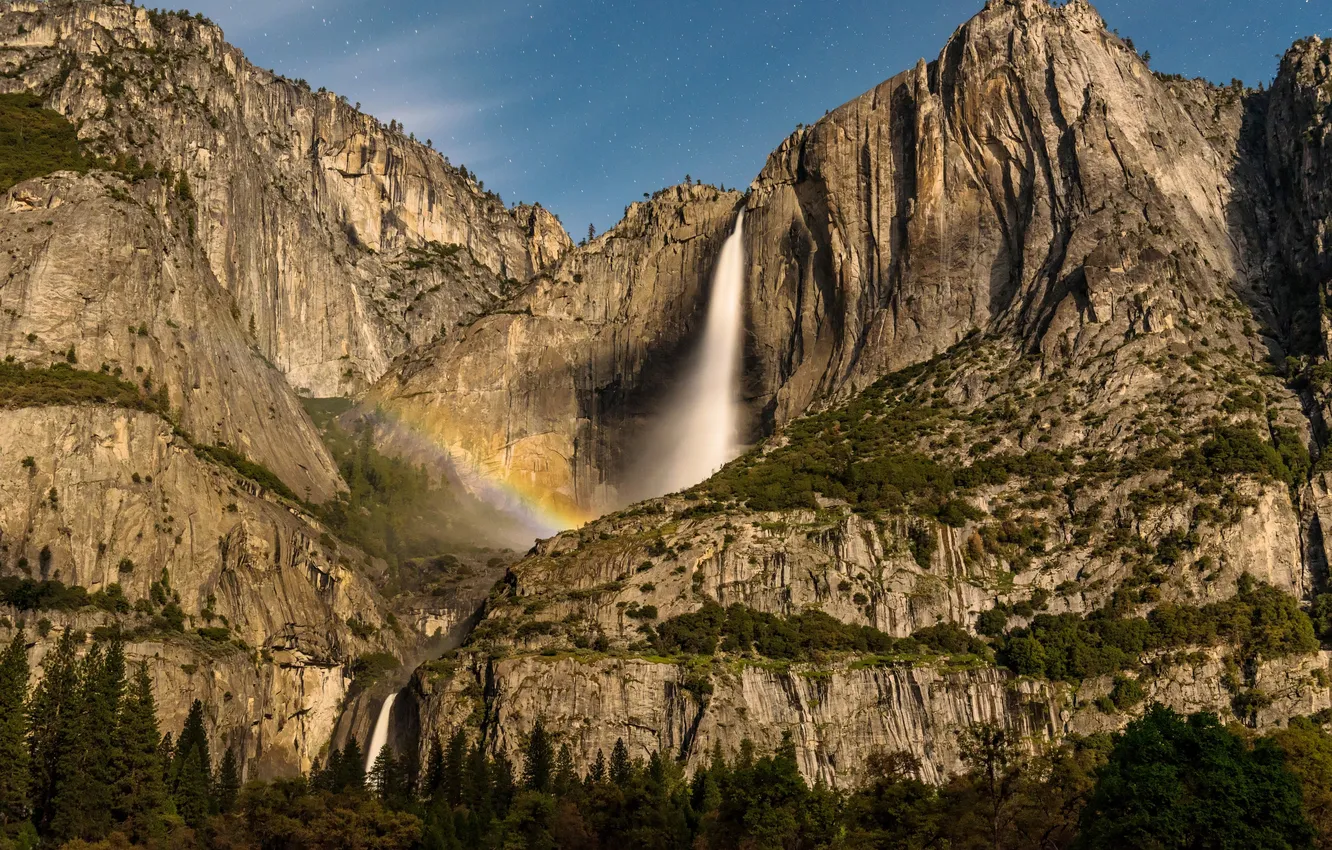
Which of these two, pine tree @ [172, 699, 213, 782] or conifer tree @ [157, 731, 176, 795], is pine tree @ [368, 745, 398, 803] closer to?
pine tree @ [172, 699, 213, 782]

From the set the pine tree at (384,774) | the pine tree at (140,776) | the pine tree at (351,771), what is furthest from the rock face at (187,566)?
the pine tree at (384,774)

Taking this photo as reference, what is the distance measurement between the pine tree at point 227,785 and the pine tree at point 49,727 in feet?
32.3

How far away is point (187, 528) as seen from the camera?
125562 millimetres

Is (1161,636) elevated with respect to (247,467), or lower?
lower

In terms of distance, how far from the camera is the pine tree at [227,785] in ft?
327

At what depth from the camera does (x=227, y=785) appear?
102 metres

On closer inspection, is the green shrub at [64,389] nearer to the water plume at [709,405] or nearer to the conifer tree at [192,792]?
the conifer tree at [192,792]

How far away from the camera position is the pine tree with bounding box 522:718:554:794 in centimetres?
9656

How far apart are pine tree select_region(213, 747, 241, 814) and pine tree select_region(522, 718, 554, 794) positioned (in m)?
16.7

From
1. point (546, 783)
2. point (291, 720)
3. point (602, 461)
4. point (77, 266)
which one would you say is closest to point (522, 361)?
point (602, 461)

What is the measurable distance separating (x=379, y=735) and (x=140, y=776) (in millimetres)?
24369

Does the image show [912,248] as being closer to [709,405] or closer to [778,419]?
[778,419]

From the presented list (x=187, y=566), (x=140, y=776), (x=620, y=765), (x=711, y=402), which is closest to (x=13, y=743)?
(x=140, y=776)

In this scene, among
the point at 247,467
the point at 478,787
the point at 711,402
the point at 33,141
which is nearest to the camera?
the point at 478,787
